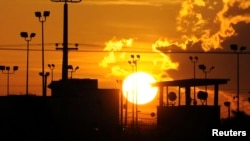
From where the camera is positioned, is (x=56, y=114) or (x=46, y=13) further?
(x=56, y=114)

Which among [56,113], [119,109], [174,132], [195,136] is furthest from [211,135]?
[119,109]

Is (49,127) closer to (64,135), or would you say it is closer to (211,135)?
(64,135)

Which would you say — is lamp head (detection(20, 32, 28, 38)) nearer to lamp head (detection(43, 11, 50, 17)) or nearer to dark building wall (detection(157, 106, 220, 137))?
lamp head (detection(43, 11, 50, 17))

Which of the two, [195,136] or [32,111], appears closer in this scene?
[195,136]

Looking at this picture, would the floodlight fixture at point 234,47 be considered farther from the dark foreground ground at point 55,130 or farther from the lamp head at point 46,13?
the lamp head at point 46,13

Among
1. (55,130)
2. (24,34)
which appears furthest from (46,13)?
Result: (55,130)

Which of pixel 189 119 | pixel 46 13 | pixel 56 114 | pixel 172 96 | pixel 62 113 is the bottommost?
pixel 56 114

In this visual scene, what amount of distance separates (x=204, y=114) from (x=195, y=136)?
9.29 meters

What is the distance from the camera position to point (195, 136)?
232 ft

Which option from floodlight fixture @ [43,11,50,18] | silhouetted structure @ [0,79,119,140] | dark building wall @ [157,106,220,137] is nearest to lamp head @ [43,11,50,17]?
floodlight fixture @ [43,11,50,18]

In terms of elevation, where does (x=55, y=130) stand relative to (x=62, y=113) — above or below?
below

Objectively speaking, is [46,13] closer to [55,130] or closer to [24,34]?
[24,34]

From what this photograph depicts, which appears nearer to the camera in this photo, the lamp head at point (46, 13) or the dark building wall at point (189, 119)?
the dark building wall at point (189, 119)

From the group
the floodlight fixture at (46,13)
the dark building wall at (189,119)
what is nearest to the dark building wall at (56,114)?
the dark building wall at (189,119)
